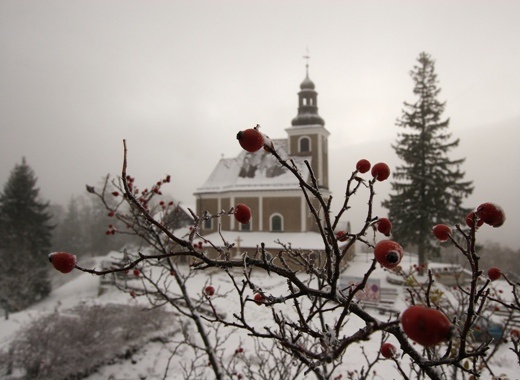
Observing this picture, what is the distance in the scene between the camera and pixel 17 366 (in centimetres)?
995

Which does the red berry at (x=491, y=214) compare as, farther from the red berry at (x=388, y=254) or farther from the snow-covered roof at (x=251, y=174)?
the snow-covered roof at (x=251, y=174)

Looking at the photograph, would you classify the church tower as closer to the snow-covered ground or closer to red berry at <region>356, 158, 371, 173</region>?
the snow-covered ground

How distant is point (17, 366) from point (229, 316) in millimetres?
7495

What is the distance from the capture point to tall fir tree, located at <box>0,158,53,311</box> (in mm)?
22516

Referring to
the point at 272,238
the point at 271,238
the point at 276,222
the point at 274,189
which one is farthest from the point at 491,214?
the point at 276,222

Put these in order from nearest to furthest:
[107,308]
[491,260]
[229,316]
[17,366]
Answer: [17,366] < [107,308] < [229,316] < [491,260]

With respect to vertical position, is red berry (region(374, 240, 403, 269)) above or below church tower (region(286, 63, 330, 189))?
below

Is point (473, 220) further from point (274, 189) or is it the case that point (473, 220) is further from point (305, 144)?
point (305, 144)

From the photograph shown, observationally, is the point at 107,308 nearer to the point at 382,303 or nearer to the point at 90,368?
the point at 90,368

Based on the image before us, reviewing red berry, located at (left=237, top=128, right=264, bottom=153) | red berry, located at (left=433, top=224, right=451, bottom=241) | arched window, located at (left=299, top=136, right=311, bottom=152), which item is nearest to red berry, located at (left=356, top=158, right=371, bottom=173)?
red berry, located at (left=433, top=224, right=451, bottom=241)

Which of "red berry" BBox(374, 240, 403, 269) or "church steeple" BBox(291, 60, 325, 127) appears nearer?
"red berry" BBox(374, 240, 403, 269)

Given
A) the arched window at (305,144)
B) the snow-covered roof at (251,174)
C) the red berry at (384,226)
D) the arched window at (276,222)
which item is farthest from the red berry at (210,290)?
Answer: the arched window at (305,144)

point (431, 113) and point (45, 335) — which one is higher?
point (431, 113)

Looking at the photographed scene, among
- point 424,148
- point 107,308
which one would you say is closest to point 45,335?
point 107,308
